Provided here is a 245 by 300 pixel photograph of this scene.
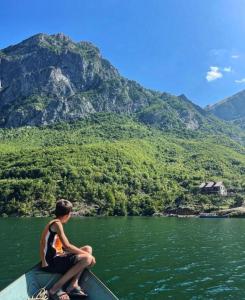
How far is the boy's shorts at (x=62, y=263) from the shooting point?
1734 centimetres

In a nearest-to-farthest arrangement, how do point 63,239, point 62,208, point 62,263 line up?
1. point 63,239
2. point 62,208
3. point 62,263

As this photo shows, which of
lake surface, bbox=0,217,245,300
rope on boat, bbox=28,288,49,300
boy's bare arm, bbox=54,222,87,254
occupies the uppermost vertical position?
boy's bare arm, bbox=54,222,87,254

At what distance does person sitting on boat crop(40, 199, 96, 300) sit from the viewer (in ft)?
56.2

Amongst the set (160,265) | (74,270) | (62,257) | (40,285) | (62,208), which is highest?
(62,208)

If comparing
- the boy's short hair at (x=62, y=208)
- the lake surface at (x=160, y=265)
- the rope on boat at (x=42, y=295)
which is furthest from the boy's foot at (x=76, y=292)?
the lake surface at (x=160, y=265)

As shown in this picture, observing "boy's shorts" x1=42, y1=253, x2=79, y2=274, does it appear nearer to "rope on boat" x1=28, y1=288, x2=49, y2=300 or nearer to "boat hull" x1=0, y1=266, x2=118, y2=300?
"boat hull" x1=0, y1=266, x2=118, y2=300

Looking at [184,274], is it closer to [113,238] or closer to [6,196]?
[113,238]

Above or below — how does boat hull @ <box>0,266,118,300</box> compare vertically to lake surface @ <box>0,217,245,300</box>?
above

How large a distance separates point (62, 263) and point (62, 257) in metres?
0.24

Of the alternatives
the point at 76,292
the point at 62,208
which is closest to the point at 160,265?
the point at 76,292

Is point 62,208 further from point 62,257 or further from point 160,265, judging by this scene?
point 160,265

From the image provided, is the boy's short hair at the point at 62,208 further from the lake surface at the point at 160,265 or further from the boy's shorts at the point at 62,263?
the lake surface at the point at 160,265

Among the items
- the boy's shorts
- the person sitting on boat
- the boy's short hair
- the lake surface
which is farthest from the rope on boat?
the lake surface

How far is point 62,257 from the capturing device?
1752cm
